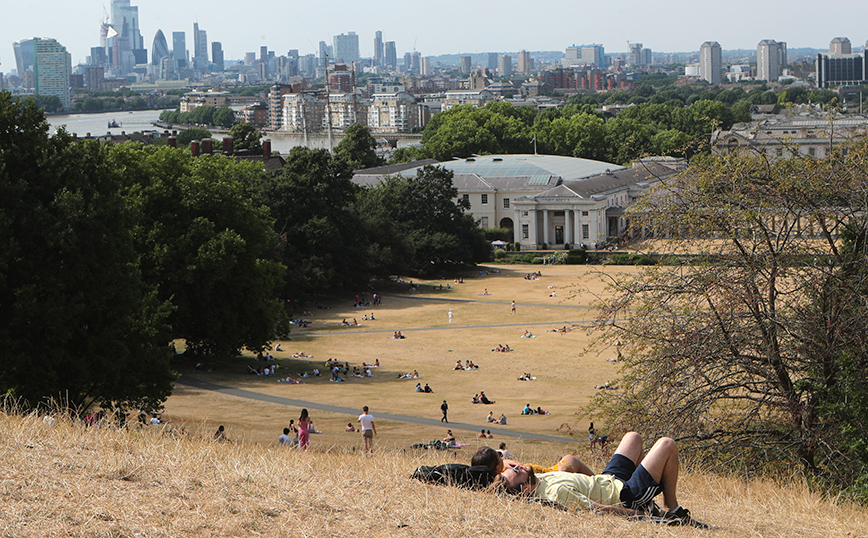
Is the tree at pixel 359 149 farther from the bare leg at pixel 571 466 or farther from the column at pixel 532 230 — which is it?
the bare leg at pixel 571 466

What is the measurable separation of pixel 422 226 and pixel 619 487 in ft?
203

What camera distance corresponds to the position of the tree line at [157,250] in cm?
2252

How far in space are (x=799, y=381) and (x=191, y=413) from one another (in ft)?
58.8

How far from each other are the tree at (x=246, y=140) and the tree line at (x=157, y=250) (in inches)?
1446

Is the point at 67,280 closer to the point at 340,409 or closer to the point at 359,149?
the point at 340,409

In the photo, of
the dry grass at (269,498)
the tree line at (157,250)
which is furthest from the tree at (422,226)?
the dry grass at (269,498)

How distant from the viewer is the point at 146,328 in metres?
24.8

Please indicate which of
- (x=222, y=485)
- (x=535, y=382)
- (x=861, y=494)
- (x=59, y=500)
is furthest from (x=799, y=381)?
(x=535, y=382)

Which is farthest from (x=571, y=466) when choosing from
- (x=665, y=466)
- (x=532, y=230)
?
(x=532, y=230)

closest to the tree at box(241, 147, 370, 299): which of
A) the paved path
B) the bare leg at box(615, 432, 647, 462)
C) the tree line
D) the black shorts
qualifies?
the tree line

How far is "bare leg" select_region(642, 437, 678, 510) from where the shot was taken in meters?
8.98

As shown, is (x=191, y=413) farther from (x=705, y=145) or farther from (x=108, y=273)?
(x=705, y=145)

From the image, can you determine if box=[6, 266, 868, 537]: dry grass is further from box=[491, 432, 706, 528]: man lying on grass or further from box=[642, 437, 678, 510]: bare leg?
box=[642, 437, 678, 510]: bare leg

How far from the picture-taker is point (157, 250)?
34.8 metres
